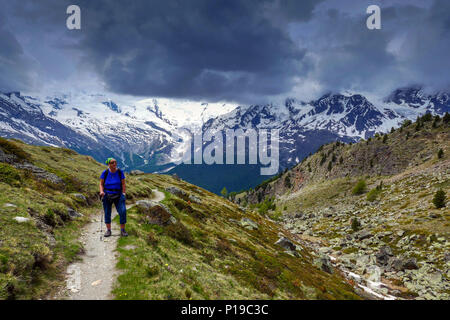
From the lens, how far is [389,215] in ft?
218

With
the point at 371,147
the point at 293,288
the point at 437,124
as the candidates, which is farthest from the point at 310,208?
the point at 293,288

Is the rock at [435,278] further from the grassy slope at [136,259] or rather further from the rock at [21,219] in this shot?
the rock at [21,219]

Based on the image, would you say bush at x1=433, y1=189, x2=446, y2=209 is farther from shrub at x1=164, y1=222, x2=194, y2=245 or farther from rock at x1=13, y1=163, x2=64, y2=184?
rock at x1=13, y1=163, x2=64, y2=184

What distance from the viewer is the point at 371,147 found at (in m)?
145

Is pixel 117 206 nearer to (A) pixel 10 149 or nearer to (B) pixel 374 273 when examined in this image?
(A) pixel 10 149

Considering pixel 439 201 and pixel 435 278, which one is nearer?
pixel 435 278

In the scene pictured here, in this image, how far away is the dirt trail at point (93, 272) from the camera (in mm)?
10164

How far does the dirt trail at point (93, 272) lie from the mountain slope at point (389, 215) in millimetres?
37109

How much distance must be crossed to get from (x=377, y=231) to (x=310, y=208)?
63.5m

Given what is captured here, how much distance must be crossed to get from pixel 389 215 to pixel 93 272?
77807 millimetres

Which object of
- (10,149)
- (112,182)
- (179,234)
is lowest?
(179,234)

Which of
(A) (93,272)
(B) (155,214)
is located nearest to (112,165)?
(A) (93,272)

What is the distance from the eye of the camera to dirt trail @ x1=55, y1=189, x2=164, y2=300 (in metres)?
10.2
